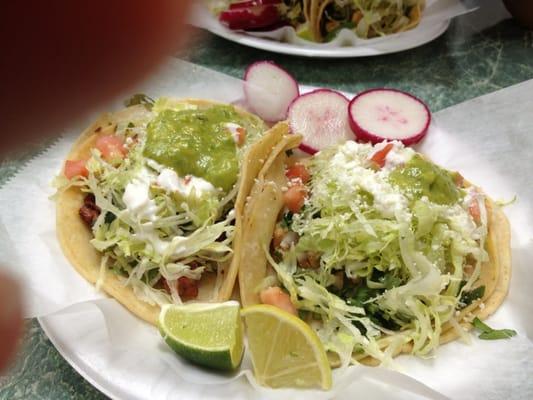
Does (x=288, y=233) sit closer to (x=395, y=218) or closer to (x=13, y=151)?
(x=395, y=218)

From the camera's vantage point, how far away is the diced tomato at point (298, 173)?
2.23 meters

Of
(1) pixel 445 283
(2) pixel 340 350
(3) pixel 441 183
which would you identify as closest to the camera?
(2) pixel 340 350

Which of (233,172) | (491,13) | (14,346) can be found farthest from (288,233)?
(491,13)

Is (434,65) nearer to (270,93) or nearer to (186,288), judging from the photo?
(270,93)

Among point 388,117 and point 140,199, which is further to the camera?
point 388,117

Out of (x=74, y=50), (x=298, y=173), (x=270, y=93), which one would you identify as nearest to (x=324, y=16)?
(x=270, y=93)

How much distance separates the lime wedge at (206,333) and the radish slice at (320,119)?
101cm

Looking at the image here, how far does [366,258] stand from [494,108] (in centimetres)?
98

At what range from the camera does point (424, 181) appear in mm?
2000

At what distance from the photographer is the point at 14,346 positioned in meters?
0.44

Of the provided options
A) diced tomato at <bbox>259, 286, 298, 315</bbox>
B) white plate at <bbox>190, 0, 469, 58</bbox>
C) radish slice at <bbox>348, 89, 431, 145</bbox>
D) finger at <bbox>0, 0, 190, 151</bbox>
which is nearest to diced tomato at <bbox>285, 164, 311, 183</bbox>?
radish slice at <bbox>348, 89, 431, 145</bbox>

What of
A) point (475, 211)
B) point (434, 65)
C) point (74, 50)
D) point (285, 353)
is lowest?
point (285, 353)

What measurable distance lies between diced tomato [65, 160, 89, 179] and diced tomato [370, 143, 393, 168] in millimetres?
1011

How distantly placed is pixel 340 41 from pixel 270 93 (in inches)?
29.2
